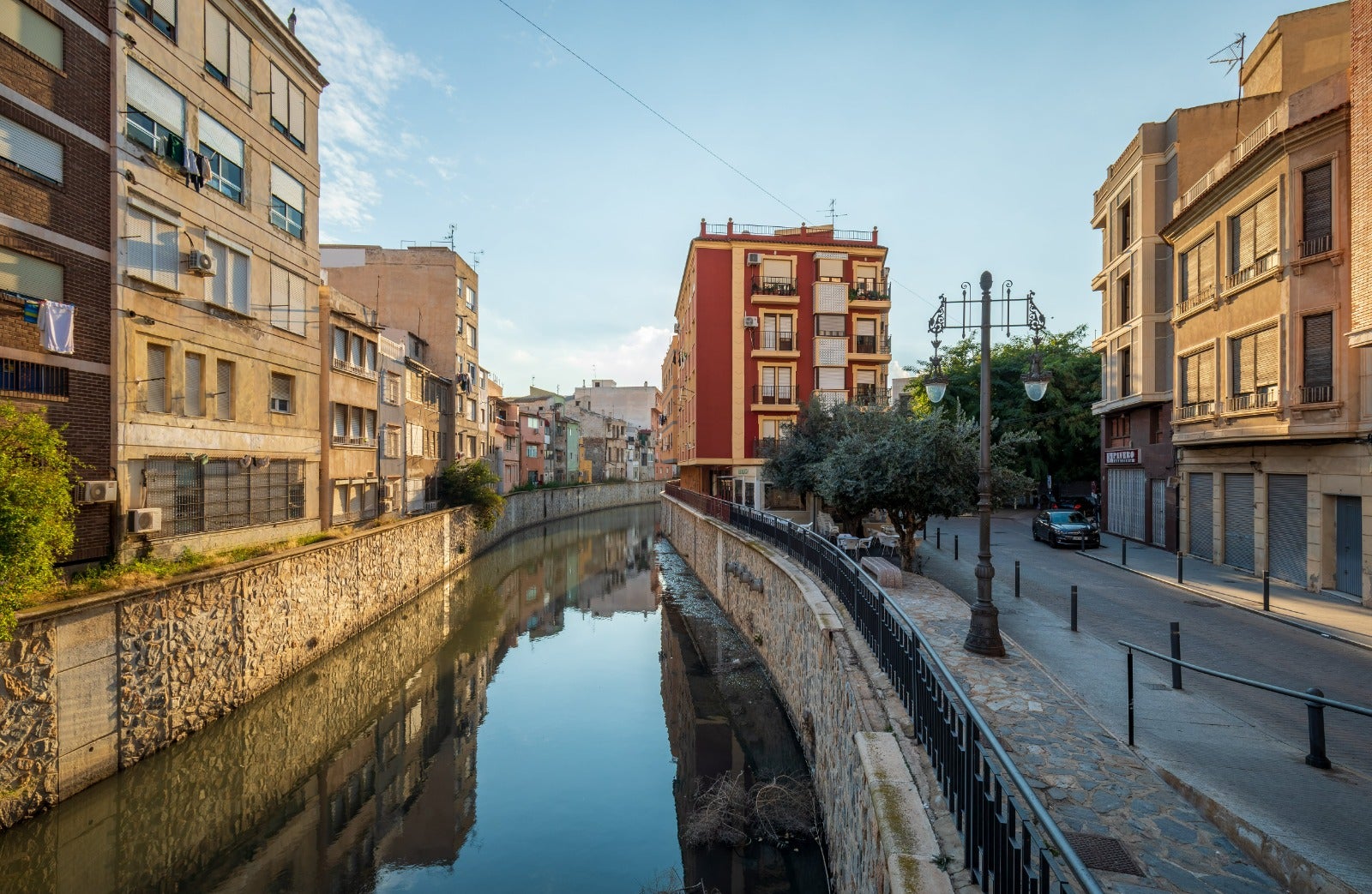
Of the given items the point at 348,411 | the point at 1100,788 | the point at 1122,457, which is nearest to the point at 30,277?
the point at 348,411

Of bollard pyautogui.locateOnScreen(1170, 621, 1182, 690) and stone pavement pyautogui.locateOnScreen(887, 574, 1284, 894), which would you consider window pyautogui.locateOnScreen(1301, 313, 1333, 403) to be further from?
stone pavement pyautogui.locateOnScreen(887, 574, 1284, 894)

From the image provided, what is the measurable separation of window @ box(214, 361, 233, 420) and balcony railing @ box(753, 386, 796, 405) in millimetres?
25955

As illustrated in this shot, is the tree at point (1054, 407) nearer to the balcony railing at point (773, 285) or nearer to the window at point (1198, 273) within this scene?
the balcony railing at point (773, 285)

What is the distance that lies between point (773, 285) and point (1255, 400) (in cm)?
2303

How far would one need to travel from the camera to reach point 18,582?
918cm

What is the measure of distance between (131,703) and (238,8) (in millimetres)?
16848

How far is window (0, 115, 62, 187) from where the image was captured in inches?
451

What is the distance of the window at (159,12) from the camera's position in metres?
14.2

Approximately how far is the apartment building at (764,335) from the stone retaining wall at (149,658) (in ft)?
71.3

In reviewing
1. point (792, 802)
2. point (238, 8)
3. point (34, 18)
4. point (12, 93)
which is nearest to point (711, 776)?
point (792, 802)

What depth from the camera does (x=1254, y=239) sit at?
19.2 m

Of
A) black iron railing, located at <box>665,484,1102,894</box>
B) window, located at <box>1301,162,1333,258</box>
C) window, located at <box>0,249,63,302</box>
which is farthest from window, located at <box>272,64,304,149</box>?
window, located at <box>1301,162,1333,258</box>

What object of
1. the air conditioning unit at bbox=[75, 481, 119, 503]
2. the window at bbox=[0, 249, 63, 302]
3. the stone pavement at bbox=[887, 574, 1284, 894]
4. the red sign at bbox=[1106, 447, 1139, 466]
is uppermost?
the window at bbox=[0, 249, 63, 302]

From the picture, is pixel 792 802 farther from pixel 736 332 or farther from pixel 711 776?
pixel 736 332
